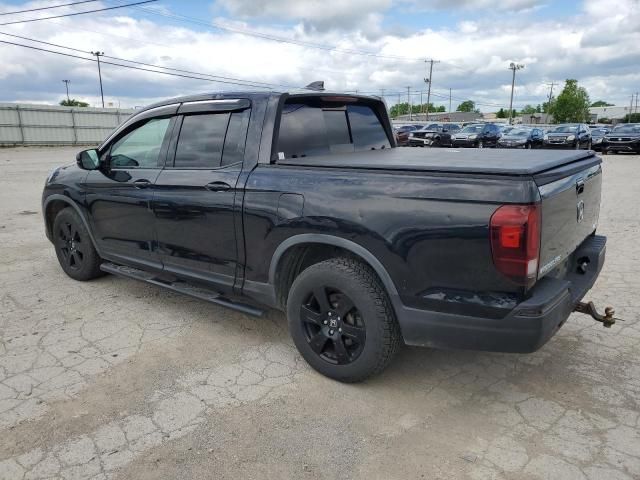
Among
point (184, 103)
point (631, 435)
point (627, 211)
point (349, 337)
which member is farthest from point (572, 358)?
point (627, 211)

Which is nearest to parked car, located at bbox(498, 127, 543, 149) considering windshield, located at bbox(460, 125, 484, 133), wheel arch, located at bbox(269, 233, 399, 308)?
windshield, located at bbox(460, 125, 484, 133)

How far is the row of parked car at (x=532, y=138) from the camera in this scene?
25.9 meters

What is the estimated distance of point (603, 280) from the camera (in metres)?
5.03

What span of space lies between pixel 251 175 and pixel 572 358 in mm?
2542

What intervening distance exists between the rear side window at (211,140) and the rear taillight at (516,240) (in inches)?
72.4

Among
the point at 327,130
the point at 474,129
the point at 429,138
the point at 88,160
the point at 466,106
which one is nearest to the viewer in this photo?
the point at 327,130

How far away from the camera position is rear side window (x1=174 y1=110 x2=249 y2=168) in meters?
3.54

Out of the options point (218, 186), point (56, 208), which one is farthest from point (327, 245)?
point (56, 208)

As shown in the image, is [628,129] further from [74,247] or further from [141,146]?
[74,247]

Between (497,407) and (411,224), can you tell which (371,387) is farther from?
(411,224)

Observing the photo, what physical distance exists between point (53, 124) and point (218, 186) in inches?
1363

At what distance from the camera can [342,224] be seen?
9.55 ft

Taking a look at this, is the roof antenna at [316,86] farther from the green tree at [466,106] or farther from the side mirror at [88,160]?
the green tree at [466,106]

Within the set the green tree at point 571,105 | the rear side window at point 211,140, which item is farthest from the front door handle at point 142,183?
the green tree at point 571,105
